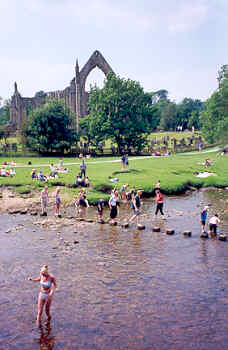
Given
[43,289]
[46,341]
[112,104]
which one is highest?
[112,104]

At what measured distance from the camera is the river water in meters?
10.9

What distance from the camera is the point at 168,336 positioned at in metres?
10.9

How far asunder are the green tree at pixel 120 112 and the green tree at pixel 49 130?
5069 millimetres

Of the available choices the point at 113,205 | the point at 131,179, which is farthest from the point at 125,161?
the point at 113,205

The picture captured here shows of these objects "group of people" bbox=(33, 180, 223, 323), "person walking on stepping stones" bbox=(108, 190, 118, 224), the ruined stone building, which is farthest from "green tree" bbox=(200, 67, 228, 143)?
"person walking on stepping stones" bbox=(108, 190, 118, 224)

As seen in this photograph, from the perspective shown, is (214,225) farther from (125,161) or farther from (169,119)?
(169,119)

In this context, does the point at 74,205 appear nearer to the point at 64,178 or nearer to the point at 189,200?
the point at 64,178

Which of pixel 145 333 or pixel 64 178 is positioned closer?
pixel 145 333

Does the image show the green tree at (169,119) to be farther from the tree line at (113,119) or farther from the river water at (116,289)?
the river water at (116,289)

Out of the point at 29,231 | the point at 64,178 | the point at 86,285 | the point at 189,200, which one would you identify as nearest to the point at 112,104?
the point at 64,178

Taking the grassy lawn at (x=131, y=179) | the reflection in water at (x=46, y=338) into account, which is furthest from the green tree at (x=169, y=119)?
the reflection in water at (x=46, y=338)

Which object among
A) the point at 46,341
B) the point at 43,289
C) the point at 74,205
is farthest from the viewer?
the point at 74,205

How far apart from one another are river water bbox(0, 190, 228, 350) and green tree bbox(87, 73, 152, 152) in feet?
137

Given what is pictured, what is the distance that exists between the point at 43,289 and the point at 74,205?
59.2 feet
